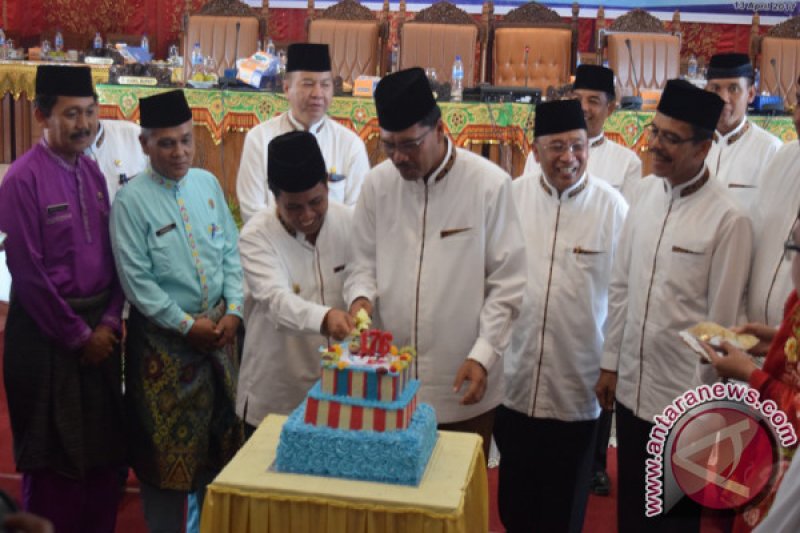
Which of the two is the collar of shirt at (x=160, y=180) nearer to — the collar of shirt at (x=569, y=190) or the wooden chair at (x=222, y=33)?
the collar of shirt at (x=569, y=190)

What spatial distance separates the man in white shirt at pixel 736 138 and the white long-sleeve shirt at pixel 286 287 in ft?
5.93

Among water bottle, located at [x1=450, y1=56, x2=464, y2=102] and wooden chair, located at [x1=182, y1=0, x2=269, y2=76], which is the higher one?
wooden chair, located at [x1=182, y1=0, x2=269, y2=76]

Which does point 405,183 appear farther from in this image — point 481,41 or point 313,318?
point 481,41

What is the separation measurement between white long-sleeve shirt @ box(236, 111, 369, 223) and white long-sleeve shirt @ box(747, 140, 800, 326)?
1753 mm

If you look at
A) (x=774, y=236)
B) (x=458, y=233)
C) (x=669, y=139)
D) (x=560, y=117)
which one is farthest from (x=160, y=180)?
(x=774, y=236)

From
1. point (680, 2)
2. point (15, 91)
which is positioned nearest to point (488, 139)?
point (15, 91)

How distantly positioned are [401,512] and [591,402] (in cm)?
117

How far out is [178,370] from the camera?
3.06 meters

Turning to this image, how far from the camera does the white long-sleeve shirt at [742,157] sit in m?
3.91

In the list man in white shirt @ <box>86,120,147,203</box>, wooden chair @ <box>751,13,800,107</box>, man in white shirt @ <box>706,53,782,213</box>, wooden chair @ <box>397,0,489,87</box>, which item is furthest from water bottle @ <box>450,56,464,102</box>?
wooden chair @ <box>751,13,800,107</box>

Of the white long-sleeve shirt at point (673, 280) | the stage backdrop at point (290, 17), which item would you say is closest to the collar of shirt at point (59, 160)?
the white long-sleeve shirt at point (673, 280)

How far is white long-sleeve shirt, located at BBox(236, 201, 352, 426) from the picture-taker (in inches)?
112

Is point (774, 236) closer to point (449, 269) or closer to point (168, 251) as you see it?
point (449, 269)

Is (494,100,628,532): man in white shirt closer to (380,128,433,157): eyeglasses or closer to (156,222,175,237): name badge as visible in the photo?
(380,128,433,157): eyeglasses
